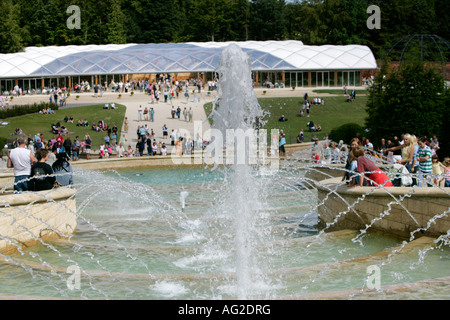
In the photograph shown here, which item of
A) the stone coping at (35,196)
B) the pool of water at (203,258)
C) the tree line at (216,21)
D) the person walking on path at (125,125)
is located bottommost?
the pool of water at (203,258)

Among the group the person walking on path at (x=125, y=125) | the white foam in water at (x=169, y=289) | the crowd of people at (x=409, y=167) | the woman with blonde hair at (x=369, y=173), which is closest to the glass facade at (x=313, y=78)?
the person walking on path at (x=125, y=125)

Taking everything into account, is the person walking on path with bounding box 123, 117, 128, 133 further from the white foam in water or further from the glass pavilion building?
the white foam in water

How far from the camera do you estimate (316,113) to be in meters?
44.8

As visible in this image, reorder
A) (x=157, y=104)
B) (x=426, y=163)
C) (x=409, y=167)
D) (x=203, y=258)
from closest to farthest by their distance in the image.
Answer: (x=203, y=258), (x=426, y=163), (x=409, y=167), (x=157, y=104)

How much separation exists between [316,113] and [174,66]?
16.8 m

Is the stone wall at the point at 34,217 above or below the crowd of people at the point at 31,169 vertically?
below

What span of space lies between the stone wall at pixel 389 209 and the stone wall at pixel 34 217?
4.65m

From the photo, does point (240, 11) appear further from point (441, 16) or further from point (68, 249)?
point (68, 249)

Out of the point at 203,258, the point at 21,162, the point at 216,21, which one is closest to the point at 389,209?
the point at 203,258

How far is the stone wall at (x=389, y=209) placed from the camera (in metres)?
9.53

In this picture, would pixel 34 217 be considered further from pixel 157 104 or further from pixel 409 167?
pixel 157 104

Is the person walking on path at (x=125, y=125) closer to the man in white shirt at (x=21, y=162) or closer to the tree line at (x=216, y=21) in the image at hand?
the man in white shirt at (x=21, y=162)

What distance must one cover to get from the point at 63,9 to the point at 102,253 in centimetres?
7120

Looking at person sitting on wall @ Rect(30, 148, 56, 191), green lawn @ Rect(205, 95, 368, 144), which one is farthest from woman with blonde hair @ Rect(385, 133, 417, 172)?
green lawn @ Rect(205, 95, 368, 144)
